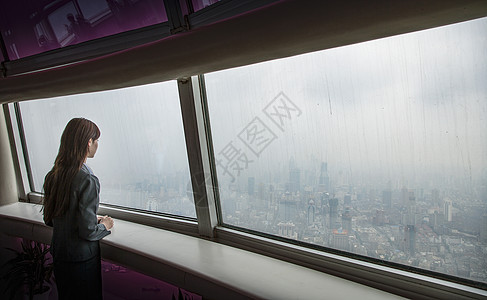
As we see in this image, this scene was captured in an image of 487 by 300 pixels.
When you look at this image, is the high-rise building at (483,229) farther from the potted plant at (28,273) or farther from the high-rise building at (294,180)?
the potted plant at (28,273)

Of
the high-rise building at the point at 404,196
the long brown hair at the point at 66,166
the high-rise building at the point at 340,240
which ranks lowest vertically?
the high-rise building at the point at 340,240

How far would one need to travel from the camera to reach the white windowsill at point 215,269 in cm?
153

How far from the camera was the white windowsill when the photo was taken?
1533 millimetres

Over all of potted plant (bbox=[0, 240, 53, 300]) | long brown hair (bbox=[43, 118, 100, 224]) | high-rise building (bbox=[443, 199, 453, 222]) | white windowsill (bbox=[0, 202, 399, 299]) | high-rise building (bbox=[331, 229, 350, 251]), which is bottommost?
potted plant (bbox=[0, 240, 53, 300])

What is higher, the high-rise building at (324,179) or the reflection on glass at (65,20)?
the reflection on glass at (65,20)

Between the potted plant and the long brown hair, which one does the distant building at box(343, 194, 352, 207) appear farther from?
the potted plant

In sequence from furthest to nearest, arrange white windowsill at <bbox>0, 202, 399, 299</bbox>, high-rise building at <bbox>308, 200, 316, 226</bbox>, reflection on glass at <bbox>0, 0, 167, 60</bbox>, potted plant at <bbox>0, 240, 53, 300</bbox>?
potted plant at <bbox>0, 240, 53, 300</bbox> < reflection on glass at <bbox>0, 0, 167, 60</bbox> < high-rise building at <bbox>308, 200, 316, 226</bbox> < white windowsill at <bbox>0, 202, 399, 299</bbox>

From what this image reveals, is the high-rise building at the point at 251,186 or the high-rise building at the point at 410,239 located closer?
the high-rise building at the point at 410,239

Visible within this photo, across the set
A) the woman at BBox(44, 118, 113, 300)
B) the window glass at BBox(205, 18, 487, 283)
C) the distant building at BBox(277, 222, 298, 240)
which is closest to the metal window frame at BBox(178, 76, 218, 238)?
the window glass at BBox(205, 18, 487, 283)

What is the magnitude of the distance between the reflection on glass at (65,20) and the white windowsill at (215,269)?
172 centimetres

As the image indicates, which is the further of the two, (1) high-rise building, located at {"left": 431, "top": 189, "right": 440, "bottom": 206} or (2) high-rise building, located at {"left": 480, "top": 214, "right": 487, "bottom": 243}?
(1) high-rise building, located at {"left": 431, "top": 189, "right": 440, "bottom": 206}

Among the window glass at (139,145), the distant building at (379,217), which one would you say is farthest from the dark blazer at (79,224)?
the distant building at (379,217)

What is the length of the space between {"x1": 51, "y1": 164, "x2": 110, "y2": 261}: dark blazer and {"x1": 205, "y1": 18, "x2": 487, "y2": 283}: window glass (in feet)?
3.29

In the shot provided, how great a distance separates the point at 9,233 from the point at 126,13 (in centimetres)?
276
